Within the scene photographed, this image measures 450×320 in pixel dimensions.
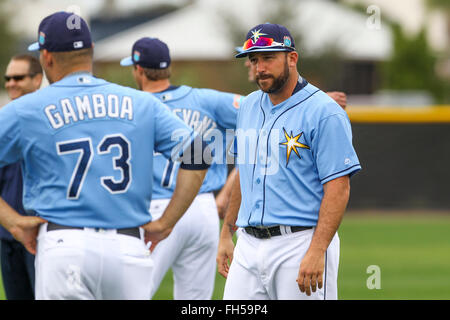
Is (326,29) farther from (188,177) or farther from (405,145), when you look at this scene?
(188,177)

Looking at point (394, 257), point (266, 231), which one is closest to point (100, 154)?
point (266, 231)

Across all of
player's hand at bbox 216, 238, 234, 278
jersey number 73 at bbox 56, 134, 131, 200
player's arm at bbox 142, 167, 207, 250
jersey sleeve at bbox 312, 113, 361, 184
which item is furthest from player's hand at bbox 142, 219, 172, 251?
jersey sleeve at bbox 312, 113, 361, 184

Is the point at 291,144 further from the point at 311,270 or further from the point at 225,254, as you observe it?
the point at 225,254

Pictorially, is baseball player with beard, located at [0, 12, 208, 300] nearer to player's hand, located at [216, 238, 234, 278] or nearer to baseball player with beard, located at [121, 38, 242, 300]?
player's hand, located at [216, 238, 234, 278]

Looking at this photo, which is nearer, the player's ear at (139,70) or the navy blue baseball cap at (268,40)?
the navy blue baseball cap at (268,40)

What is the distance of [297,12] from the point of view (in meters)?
31.9

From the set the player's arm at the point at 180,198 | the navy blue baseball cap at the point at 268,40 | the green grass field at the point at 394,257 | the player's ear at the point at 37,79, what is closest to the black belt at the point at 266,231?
the player's arm at the point at 180,198

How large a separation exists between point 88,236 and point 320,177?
1.29 meters

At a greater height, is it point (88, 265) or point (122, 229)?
point (122, 229)

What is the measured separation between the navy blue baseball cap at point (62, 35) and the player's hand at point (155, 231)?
1.00 m

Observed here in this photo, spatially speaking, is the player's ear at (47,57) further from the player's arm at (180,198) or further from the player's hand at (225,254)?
the player's hand at (225,254)

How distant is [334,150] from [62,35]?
1.55 meters

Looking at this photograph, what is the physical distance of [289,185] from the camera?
4359mm

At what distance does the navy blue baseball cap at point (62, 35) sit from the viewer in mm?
4020
